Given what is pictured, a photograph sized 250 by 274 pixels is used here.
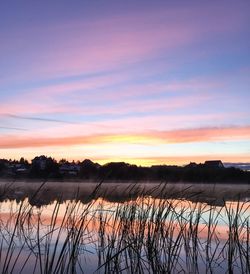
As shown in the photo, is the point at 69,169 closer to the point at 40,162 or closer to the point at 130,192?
the point at 40,162

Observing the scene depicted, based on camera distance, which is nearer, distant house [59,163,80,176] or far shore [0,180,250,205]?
far shore [0,180,250,205]

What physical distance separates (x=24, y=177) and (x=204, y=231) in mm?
40939

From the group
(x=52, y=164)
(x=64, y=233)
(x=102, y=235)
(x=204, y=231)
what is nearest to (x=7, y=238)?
(x=64, y=233)

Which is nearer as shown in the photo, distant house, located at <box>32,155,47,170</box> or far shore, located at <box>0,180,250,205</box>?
far shore, located at <box>0,180,250,205</box>

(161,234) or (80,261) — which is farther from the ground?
A: (161,234)

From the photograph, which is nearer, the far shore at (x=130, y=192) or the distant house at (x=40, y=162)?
the far shore at (x=130, y=192)

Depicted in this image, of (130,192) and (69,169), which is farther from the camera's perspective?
(69,169)

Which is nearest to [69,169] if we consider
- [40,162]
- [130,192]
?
Result: [40,162]

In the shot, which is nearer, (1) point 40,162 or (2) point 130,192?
(2) point 130,192

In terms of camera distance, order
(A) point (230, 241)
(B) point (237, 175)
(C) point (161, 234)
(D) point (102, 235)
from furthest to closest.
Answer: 1. (B) point (237, 175)
2. (D) point (102, 235)
3. (C) point (161, 234)
4. (A) point (230, 241)

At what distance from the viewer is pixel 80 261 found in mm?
8086

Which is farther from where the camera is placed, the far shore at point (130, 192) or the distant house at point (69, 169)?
the distant house at point (69, 169)

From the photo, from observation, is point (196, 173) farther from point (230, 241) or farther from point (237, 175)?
point (230, 241)

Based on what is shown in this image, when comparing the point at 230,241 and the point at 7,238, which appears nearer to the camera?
the point at 230,241
